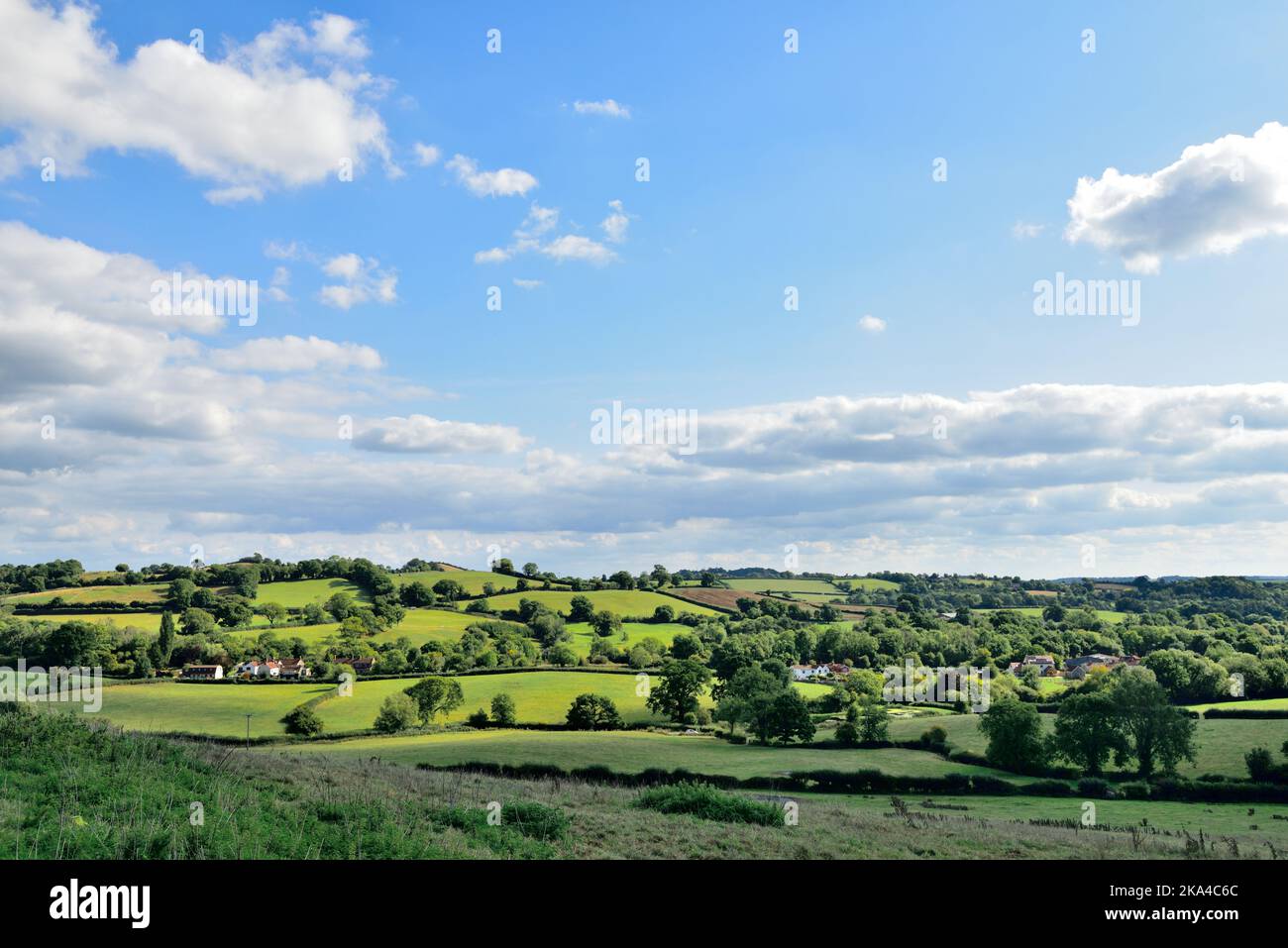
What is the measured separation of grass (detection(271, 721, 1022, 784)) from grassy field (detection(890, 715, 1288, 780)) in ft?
24.7

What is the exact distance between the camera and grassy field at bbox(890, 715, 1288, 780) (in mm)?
65062

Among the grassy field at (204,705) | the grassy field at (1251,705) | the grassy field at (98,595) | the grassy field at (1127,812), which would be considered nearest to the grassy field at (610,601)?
the grassy field at (98,595)

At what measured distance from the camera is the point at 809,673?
13338cm

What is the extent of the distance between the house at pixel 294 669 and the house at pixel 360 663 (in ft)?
15.4

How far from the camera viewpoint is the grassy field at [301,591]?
5659 inches

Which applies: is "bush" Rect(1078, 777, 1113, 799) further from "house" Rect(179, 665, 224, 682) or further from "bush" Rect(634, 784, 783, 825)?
"house" Rect(179, 665, 224, 682)

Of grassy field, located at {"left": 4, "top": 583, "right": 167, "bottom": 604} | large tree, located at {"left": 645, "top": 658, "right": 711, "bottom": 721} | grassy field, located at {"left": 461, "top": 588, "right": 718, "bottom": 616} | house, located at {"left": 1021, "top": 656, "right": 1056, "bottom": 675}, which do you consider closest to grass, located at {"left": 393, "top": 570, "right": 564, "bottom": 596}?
grassy field, located at {"left": 461, "top": 588, "right": 718, "bottom": 616}

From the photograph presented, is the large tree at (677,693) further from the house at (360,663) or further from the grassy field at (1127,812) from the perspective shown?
the house at (360,663)

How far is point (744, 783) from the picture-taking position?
54.1 metres
